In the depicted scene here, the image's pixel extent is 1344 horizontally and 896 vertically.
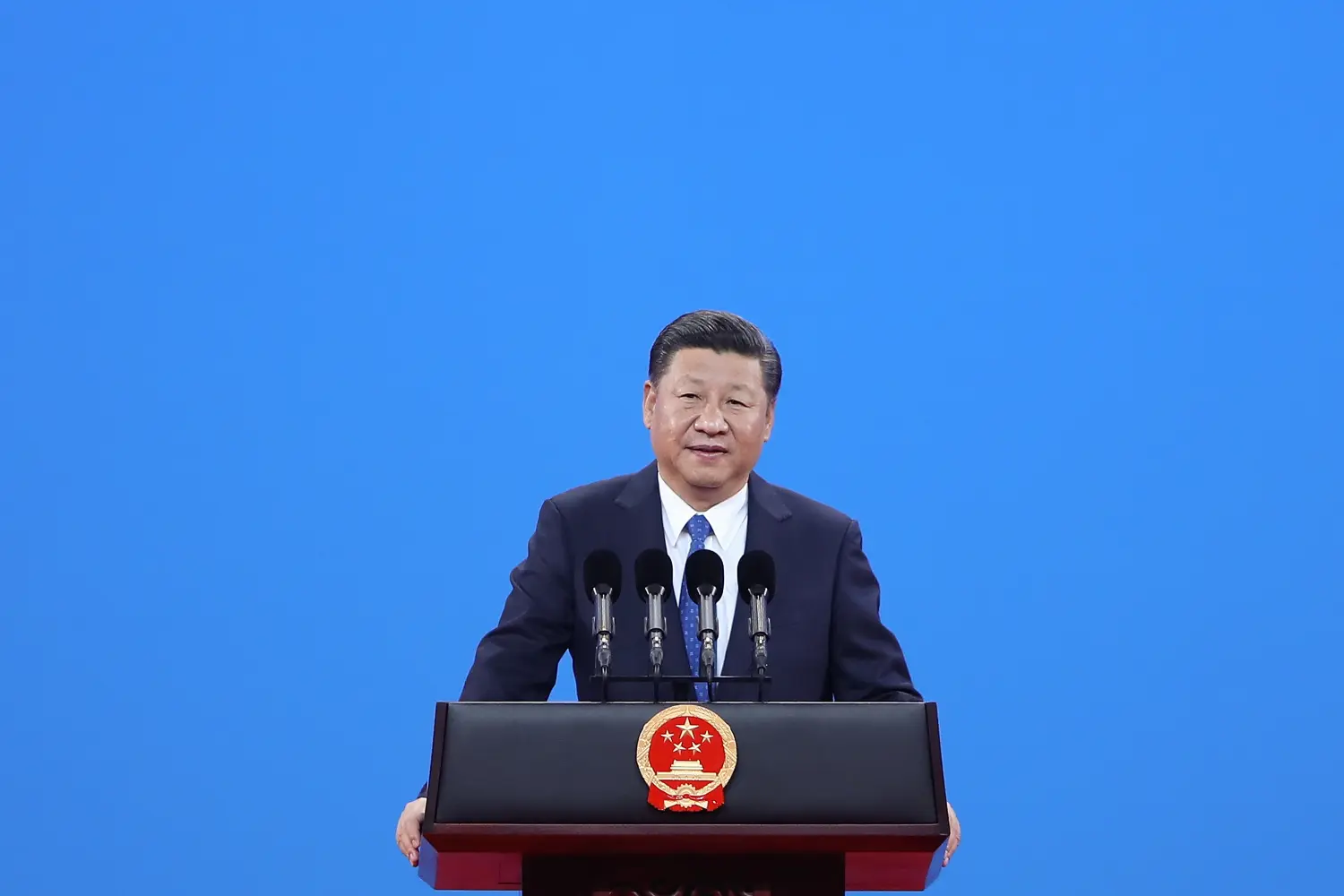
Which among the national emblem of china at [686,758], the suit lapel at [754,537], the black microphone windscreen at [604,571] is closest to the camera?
the national emblem of china at [686,758]

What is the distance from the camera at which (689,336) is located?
2449 mm

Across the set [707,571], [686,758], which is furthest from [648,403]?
[686,758]

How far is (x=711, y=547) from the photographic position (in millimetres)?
2463

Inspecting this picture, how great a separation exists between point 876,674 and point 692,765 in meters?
0.64

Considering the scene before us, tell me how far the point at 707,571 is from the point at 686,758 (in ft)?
0.98

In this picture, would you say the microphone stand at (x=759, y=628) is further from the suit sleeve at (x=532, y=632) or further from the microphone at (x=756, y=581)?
the suit sleeve at (x=532, y=632)

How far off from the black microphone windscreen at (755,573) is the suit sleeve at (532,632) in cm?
46

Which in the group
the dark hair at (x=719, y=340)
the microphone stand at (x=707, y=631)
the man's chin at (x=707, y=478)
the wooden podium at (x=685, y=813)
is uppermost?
the dark hair at (x=719, y=340)

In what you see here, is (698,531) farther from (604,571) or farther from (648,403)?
(604,571)

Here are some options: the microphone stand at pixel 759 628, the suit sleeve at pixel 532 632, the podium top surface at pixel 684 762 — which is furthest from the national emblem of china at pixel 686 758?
the suit sleeve at pixel 532 632

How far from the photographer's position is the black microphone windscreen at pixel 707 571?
2.00 metres

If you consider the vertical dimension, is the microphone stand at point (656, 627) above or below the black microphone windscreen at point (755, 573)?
below

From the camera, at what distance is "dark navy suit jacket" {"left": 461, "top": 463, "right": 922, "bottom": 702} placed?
2.33m

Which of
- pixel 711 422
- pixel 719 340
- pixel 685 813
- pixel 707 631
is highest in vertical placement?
pixel 719 340
